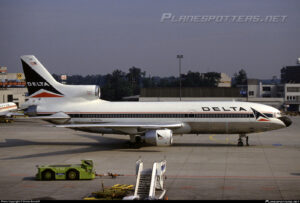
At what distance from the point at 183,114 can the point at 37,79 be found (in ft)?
52.0

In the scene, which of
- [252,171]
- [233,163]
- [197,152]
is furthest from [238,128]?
[252,171]

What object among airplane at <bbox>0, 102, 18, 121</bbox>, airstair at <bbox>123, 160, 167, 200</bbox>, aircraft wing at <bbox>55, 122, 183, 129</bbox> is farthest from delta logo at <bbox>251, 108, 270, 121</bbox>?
airplane at <bbox>0, 102, 18, 121</bbox>

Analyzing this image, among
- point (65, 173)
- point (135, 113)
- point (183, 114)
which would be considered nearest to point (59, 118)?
point (135, 113)

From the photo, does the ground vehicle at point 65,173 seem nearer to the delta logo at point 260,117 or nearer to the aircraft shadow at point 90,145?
the aircraft shadow at point 90,145

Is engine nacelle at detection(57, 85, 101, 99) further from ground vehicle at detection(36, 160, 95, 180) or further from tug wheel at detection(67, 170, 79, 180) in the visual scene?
tug wheel at detection(67, 170, 79, 180)

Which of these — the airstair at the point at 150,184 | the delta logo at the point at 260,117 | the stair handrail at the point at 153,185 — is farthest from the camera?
the delta logo at the point at 260,117

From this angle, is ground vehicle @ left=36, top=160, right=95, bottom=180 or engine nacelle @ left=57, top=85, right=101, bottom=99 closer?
ground vehicle @ left=36, top=160, right=95, bottom=180

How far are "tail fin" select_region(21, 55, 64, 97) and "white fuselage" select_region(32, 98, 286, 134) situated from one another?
103 cm

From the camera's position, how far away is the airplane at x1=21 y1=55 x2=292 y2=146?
4091 cm

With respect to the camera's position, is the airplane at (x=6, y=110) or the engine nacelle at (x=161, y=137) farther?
the airplane at (x=6, y=110)

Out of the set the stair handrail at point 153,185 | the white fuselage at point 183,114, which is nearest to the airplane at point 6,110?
the white fuselage at point 183,114

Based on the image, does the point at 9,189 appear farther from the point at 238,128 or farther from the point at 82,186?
the point at 238,128

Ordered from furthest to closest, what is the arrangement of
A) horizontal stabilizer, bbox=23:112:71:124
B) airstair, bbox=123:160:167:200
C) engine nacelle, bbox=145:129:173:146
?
horizontal stabilizer, bbox=23:112:71:124
engine nacelle, bbox=145:129:173:146
airstair, bbox=123:160:167:200

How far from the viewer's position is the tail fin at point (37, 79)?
1715 inches
